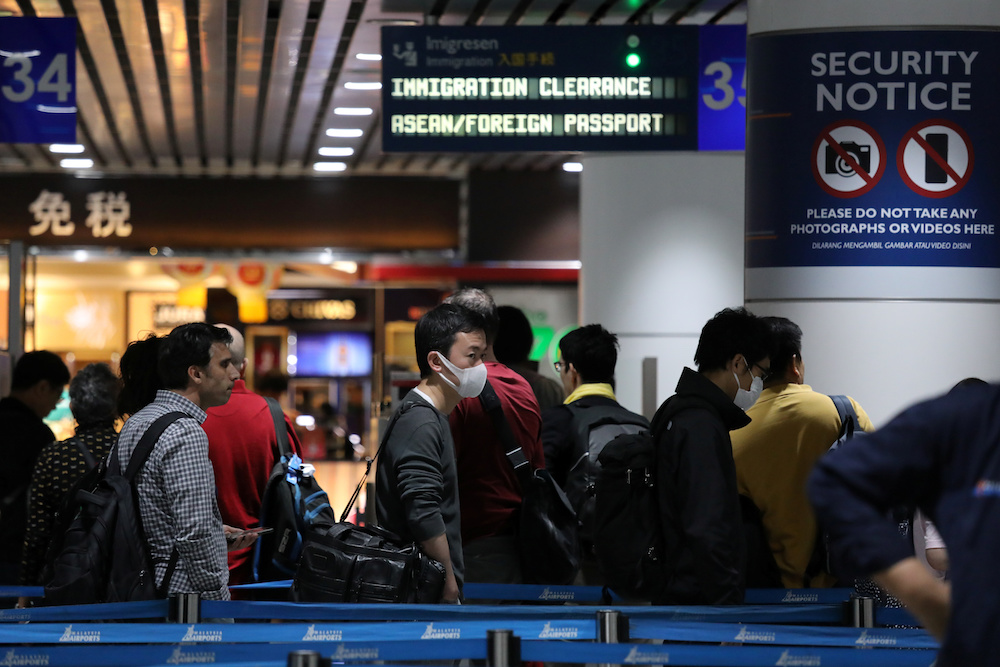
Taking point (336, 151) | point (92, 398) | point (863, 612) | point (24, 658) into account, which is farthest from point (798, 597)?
point (336, 151)

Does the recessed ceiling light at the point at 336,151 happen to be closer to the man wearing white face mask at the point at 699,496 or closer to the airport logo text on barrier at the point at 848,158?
the airport logo text on barrier at the point at 848,158

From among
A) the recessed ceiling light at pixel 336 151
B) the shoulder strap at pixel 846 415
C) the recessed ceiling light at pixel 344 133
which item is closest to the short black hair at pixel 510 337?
the shoulder strap at pixel 846 415

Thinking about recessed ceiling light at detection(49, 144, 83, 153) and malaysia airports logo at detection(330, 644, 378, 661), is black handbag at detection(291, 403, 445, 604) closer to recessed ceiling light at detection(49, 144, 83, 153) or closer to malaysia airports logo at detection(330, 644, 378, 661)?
malaysia airports logo at detection(330, 644, 378, 661)

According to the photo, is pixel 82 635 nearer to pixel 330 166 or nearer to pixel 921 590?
pixel 921 590

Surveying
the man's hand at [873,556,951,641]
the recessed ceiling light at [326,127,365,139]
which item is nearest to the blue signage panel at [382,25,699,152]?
the recessed ceiling light at [326,127,365,139]

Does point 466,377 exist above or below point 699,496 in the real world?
above

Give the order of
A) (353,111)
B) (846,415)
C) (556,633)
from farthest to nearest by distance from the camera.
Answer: (353,111), (846,415), (556,633)

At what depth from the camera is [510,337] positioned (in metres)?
5.33

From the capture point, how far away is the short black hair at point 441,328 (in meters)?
A: 3.59

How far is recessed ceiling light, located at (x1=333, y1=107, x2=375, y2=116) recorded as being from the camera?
33.0 ft

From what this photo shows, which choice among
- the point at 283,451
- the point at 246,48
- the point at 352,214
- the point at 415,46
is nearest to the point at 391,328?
the point at 352,214

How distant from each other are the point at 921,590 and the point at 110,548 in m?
2.29

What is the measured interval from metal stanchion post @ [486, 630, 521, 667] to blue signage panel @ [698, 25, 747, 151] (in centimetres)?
419

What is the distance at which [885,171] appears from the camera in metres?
4.57
